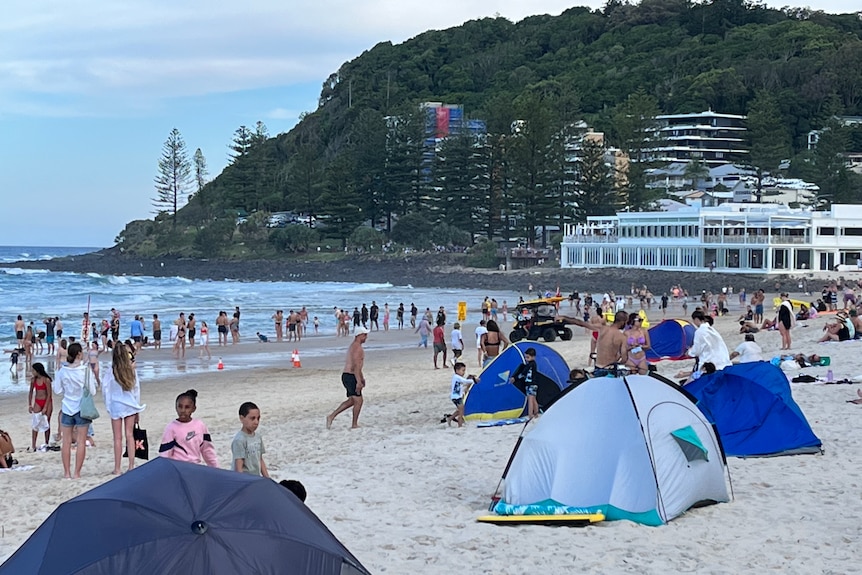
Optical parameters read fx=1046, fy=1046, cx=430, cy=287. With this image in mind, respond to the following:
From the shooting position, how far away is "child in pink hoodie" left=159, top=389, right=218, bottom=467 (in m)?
6.65

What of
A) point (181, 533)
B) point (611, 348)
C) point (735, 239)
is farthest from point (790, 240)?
point (181, 533)

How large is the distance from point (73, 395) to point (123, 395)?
18.2 inches

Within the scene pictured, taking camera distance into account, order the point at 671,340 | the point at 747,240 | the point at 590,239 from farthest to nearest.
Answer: the point at 590,239, the point at 747,240, the point at 671,340

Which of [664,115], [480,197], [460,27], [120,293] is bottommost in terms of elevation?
[120,293]

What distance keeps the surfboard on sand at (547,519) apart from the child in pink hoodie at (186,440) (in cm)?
186

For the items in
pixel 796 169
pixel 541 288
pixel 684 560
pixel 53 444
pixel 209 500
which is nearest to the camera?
pixel 209 500

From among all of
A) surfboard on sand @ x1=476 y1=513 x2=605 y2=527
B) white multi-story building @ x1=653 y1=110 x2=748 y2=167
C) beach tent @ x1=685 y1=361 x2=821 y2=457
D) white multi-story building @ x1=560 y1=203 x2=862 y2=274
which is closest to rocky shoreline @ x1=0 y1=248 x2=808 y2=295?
white multi-story building @ x1=560 y1=203 x2=862 y2=274

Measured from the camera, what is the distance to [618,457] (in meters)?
6.92

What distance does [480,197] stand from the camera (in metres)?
77.2

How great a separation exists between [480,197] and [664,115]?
3510 centimetres

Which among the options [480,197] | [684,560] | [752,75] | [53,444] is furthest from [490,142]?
[684,560]

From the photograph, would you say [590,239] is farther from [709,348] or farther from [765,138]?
[709,348]

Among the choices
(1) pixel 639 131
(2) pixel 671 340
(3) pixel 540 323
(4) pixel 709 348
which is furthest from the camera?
(1) pixel 639 131

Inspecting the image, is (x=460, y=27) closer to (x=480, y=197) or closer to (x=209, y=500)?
(x=480, y=197)
